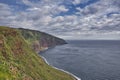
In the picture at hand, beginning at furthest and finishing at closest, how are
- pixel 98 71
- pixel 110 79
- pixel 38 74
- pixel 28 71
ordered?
pixel 98 71 < pixel 110 79 < pixel 38 74 < pixel 28 71

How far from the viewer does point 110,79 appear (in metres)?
132

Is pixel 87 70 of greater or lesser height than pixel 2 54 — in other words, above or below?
below

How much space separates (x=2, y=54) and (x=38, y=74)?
2385 cm

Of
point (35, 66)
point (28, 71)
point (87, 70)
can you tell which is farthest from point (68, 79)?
point (87, 70)

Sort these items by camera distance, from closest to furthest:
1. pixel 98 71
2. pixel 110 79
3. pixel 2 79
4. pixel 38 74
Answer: pixel 2 79 → pixel 38 74 → pixel 110 79 → pixel 98 71

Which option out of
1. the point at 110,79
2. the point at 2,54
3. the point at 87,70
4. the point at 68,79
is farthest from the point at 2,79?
the point at 87,70

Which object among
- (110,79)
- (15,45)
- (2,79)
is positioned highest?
(15,45)

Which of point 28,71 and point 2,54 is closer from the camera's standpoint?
point 2,54

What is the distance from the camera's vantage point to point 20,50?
109812 mm

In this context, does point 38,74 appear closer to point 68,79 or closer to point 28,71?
point 28,71

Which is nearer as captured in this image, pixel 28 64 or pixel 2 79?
pixel 2 79

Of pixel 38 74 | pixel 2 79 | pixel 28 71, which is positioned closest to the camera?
pixel 2 79

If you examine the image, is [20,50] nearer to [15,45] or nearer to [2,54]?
[15,45]

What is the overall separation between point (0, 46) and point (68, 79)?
4876 centimetres
